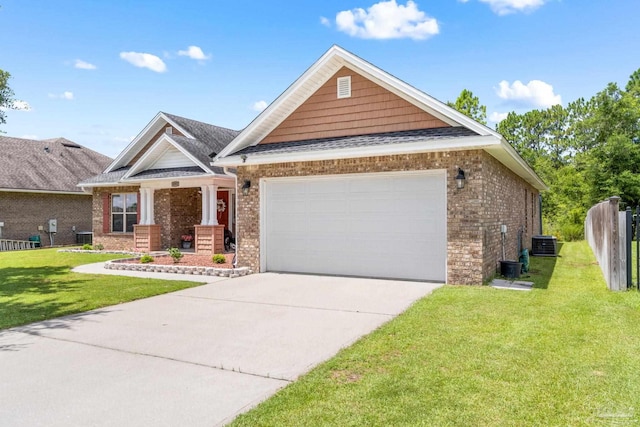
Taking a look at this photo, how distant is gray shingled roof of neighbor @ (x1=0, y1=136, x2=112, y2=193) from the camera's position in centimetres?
2216

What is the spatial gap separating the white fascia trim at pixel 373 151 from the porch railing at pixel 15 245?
1604 cm

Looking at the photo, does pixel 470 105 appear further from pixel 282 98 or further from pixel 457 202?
pixel 457 202

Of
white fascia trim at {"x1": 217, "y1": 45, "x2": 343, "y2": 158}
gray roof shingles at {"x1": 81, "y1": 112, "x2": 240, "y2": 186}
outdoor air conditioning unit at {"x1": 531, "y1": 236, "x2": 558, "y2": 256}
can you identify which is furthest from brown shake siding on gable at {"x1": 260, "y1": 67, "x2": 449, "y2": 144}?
outdoor air conditioning unit at {"x1": 531, "y1": 236, "x2": 558, "y2": 256}

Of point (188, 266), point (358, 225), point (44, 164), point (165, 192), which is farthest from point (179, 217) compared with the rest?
point (44, 164)

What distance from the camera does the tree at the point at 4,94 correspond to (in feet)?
56.2

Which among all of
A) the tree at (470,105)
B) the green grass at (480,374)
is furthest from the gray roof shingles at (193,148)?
the tree at (470,105)

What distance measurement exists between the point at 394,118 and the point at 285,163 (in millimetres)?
3131

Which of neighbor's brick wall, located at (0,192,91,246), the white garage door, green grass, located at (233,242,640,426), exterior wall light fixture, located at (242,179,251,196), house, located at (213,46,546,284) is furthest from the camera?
neighbor's brick wall, located at (0,192,91,246)

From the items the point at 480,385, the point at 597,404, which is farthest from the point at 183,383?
the point at 597,404

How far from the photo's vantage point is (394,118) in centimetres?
1032

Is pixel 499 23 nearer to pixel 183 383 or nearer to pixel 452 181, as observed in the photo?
pixel 452 181

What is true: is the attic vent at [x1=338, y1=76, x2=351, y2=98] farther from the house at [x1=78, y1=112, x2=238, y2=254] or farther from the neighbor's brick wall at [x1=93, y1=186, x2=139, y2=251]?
the neighbor's brick wall at [x1=93, y1=186, x2=139, y2=251]

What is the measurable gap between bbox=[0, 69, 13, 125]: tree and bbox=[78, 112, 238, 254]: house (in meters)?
4.41

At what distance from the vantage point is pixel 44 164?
2456 cm
